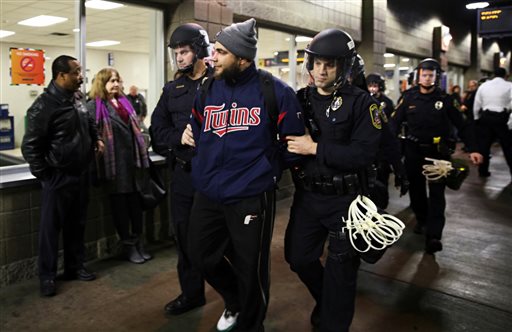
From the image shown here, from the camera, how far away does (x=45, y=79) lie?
13.3 ft

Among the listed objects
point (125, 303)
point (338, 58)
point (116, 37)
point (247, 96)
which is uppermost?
point (116, 37)

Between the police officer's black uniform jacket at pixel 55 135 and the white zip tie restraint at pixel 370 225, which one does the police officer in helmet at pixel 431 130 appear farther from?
the police officer's black uniform jacket at pixel 55 135

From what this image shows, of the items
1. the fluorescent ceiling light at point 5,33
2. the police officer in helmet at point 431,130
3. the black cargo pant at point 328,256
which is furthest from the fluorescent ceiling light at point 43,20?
the black cargo pant at point 328,256

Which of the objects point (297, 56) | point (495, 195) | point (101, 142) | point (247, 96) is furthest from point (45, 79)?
point (495, 195)

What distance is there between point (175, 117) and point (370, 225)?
4.71 ft

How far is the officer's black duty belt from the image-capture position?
240 cm

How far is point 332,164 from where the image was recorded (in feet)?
7.59

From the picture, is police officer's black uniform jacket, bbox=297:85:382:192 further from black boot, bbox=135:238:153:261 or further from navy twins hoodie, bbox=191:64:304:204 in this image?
black boot, bbox=135:238:153:261

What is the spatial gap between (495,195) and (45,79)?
20.3ft

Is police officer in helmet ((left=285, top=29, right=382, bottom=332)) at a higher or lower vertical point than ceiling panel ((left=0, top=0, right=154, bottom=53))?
lower

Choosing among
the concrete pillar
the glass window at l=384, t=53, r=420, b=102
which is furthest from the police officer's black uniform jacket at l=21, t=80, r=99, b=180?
the glass window at l=384, t=53, r=420, b=102

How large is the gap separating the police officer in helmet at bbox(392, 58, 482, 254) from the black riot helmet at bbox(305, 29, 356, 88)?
2.15 meters

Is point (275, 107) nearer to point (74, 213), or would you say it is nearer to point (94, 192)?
point (74, 213)

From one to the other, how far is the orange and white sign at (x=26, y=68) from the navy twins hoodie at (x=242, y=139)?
2.52 meters
